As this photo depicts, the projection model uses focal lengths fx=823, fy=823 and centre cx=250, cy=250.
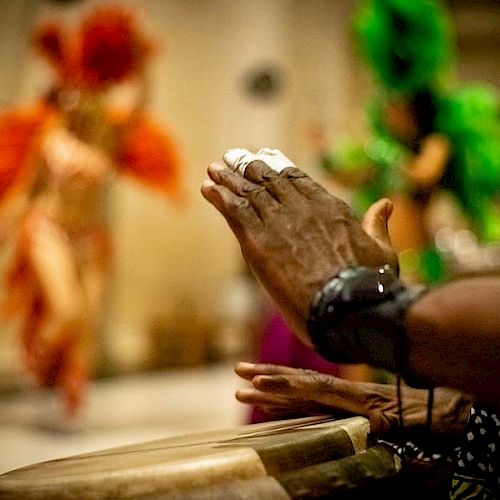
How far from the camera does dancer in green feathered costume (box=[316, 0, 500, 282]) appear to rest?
2.77m

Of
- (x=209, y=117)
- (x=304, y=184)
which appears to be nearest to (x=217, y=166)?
(x=304, y=184)

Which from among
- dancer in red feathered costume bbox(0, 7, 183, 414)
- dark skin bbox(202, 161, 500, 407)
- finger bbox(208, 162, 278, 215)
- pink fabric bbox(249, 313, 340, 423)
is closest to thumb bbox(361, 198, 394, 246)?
dark skin bbox(202, 161, 500, 407)

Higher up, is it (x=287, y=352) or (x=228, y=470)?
(x=228, y=470)

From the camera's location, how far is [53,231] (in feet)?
11.3

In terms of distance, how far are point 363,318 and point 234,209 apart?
184 mm

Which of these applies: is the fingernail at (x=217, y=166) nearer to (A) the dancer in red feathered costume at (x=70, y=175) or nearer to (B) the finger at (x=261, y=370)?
(B) the finger at (x=261, y=370)

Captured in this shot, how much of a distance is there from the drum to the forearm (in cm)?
12

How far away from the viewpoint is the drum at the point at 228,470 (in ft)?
2.16

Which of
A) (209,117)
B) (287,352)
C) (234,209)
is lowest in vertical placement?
(287,352)

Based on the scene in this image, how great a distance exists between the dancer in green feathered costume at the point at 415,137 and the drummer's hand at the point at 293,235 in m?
1.94

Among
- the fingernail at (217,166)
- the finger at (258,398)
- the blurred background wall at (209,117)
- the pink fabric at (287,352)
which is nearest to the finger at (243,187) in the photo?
the fingernail at (217,166)

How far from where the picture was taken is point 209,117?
5.92 meters

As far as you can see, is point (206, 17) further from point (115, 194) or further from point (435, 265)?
point (435, 265)

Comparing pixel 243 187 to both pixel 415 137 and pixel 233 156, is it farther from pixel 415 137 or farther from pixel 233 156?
pixel 415 137
